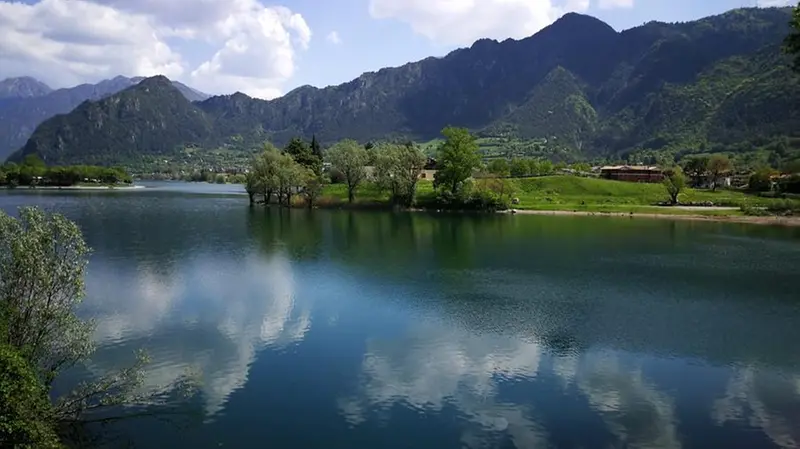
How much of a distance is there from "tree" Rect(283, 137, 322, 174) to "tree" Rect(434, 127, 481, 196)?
36104 millimetres

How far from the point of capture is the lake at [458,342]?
2386cm

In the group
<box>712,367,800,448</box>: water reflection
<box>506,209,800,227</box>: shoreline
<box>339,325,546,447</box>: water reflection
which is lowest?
<box>712,367,800,448</box>: water reflection

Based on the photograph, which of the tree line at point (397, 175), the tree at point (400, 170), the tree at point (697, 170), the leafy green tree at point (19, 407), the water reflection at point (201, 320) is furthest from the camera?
the tree at point (697, 170)

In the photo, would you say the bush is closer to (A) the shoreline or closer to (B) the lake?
(A) the shoreline

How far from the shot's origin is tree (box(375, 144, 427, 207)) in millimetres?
126062

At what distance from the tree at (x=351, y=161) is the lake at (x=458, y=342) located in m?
56.9

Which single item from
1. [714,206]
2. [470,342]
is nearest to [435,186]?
[714,206]

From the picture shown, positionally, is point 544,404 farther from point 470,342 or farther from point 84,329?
point 84,329

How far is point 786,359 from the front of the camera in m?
32.5

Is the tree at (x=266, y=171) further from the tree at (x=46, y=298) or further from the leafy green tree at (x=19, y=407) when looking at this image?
the leafy green tree at (x=19, y=407)

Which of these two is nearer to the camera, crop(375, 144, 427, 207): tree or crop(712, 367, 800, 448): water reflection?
crop(712, 367, 800, 448): water reflection

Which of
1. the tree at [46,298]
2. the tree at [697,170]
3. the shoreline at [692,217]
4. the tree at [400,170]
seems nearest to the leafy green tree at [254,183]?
the tree at [400,170]

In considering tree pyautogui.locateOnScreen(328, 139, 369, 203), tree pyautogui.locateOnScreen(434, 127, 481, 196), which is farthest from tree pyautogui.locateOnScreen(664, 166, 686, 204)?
tree pyautogui.locateOnScreen(328, 139, 369, 203)

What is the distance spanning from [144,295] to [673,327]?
38.0m
